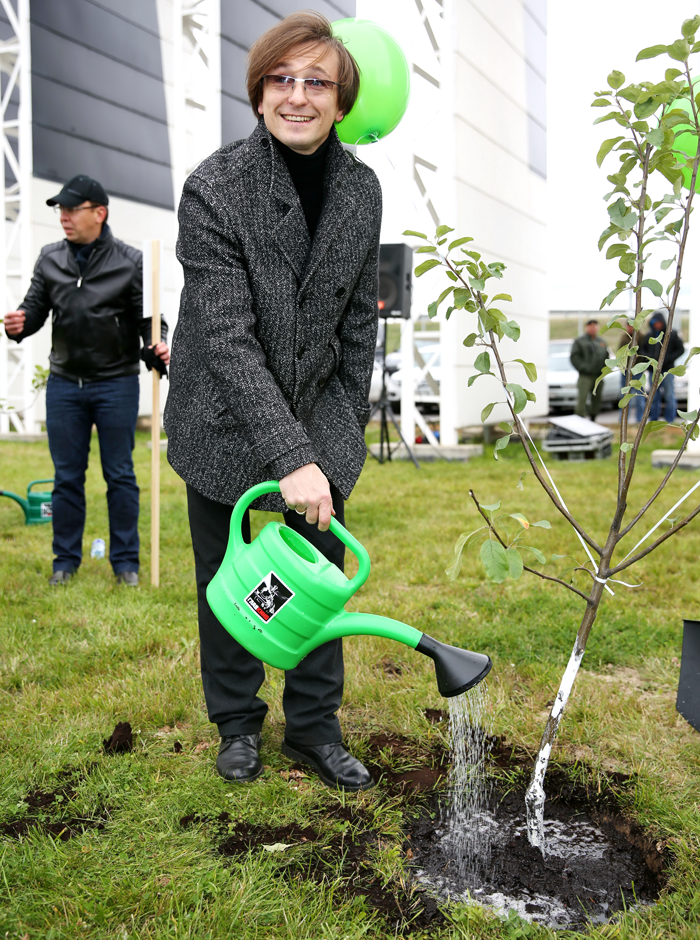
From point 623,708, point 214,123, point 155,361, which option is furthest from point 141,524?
point 214,123

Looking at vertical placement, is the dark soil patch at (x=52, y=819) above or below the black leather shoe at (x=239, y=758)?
below

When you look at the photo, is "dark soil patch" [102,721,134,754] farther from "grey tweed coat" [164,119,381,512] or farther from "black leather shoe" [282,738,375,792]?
"grey tweed coat" [164,119,381,512]

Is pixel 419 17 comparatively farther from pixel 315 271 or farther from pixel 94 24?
→ pixel 315 271

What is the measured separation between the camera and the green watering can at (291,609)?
5.16ft

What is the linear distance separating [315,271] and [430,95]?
7.62 meters

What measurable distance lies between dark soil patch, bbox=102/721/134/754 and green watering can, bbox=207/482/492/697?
74 centimetres

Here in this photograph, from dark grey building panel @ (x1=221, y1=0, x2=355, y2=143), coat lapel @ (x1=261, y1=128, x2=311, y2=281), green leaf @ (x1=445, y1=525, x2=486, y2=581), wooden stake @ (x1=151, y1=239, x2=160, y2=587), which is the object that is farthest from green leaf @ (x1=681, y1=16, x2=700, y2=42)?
dark grey building panel @ (x1=221, y1=0, x2=355, y2=143)

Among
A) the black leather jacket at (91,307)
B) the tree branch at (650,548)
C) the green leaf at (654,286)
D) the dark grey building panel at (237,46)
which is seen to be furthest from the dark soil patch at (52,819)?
the dark grey building panel at (237,46)

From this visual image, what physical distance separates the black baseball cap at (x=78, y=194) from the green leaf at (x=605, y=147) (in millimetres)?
2574

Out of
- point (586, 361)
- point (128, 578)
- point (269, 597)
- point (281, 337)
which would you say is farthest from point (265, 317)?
point (586, 361)

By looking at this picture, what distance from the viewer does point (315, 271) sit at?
1789 mm

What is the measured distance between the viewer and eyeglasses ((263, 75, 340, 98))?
66.3 inches

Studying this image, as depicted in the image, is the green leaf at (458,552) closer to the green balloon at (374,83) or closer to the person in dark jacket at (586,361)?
the green balloon at (374,83)

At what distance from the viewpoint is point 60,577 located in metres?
3.77
